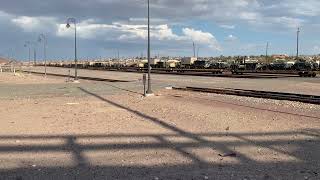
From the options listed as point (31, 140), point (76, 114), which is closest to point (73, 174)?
point (31, 140)

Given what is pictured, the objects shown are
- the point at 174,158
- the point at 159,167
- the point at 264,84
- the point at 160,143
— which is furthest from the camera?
the point at 264,84

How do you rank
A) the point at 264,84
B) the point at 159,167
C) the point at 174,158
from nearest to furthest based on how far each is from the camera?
the point at 159,167, the point at 174,158, the point at 264,84

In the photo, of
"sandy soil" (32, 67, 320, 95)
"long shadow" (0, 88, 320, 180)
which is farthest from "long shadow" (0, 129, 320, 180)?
"sandy soil" (32, 67, 320, 95)

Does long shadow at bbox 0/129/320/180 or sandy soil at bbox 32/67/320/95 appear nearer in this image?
long shadow at bbox 0/129/320/180

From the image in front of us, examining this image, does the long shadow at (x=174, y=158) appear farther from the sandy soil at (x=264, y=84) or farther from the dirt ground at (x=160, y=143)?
the sandy soil at (x=264, y=84)

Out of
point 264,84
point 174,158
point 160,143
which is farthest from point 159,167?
point 264,84

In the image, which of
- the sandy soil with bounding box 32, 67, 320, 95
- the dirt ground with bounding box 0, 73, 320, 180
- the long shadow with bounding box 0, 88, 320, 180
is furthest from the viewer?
the sandy soil with bounding box 32, 67, 320, 95

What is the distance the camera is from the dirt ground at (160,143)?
933cm

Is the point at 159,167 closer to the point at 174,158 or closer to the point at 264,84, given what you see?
the point at 174,158

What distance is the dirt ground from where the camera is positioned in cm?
933

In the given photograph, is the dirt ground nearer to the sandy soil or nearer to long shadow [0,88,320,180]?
long shadow [0,88,320,180]

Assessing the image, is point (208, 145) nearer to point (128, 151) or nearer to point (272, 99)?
point (128, 151)

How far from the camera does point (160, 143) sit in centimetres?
1261

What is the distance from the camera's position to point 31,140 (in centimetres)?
1311
